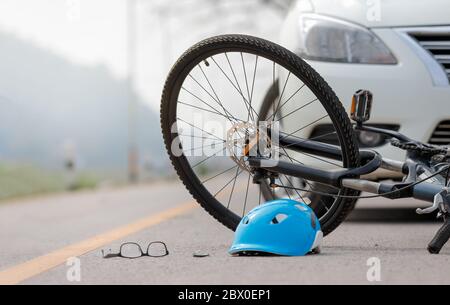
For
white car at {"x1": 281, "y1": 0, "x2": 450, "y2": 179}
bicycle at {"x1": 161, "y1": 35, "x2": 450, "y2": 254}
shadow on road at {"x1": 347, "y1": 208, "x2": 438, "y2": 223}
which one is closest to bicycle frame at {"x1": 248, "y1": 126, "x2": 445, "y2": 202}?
bicycle at {"x1": 161, "y1": 35, "x2": 450, "y2": 254}

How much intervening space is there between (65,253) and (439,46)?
8.04ft

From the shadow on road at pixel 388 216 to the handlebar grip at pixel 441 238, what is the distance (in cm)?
227

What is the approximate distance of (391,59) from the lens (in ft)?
19.4

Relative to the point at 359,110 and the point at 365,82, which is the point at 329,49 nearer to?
the point at 365,82

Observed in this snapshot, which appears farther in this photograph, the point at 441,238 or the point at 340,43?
the point at 340,43

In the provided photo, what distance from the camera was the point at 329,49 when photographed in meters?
6.02

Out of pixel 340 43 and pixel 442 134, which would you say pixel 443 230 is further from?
pixel 340 43

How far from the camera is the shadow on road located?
6944mm

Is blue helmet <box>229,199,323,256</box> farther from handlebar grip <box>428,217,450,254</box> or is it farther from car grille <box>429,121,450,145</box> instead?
car grille <box>429,121,450,145</box>

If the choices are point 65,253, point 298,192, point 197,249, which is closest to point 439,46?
point 298,192

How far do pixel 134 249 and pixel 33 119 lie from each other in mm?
23146

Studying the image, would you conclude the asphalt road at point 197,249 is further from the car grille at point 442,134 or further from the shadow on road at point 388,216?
the car grille at point 442,134

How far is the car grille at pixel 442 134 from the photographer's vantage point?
19.4 ft
